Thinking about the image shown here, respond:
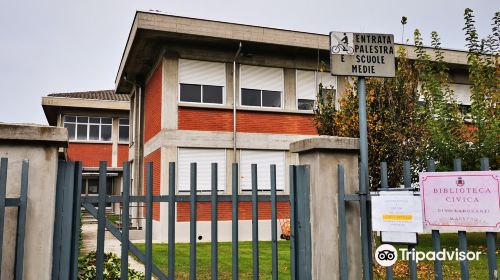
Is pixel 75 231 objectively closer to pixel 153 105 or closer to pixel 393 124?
pixel 393 124

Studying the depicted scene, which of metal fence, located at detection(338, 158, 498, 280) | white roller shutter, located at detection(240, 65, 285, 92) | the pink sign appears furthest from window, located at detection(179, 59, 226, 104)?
the pink sign

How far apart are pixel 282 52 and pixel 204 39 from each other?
3.08 metres

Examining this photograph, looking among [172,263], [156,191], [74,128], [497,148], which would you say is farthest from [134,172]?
[172,263]

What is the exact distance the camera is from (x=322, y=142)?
3.72 metres

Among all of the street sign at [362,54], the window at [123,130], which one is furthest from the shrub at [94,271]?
the window at [123,130]

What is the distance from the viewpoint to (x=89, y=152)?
28.6 metres

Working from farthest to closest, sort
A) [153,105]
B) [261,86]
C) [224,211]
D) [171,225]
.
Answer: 1. [153,105]
2. [261,86]
3. [224,211]
4. [171,225]

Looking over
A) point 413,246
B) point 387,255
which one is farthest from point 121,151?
point 413,246

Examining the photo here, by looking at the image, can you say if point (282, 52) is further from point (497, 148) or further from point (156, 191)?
point (497, 148)

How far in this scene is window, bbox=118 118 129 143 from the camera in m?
29.5

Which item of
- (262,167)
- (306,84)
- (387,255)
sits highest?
(306,84)

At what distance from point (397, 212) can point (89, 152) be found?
2782 centimetres

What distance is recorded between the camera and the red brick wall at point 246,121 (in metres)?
14.5

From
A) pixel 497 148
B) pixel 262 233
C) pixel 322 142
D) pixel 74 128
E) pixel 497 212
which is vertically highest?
pixel 74 128
